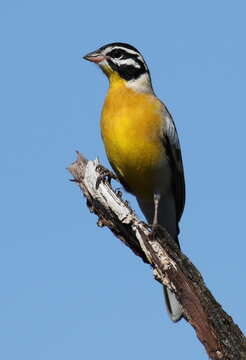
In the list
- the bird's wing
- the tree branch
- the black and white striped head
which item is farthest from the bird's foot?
the black and white striped head

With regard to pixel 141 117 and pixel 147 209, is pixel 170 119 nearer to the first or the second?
pixel 141 117

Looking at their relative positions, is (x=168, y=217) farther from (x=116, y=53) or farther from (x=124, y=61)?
(x=116, y=53)

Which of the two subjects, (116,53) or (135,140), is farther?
(116,53)

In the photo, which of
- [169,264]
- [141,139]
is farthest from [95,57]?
[169,264]

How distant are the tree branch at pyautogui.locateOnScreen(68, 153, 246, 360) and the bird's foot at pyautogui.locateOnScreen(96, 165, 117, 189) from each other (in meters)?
0.06

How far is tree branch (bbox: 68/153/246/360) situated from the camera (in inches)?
309

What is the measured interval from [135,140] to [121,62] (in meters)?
1.67

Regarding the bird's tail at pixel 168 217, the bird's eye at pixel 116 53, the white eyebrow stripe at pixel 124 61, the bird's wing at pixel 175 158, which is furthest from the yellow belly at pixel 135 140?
the bird's eye at pixel 116 53

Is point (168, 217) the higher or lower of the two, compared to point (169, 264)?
higher

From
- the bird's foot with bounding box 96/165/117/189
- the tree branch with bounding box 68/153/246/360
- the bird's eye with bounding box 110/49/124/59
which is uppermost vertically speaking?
the bird's eye with bounding box 110/49/124/59

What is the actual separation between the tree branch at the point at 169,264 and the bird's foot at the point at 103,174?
2.2 inches

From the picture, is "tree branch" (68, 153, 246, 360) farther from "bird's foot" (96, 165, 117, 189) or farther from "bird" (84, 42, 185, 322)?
"bird" (84, 42, 185, 322)

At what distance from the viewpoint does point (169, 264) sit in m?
8.52

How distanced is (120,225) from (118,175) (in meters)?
1.81
